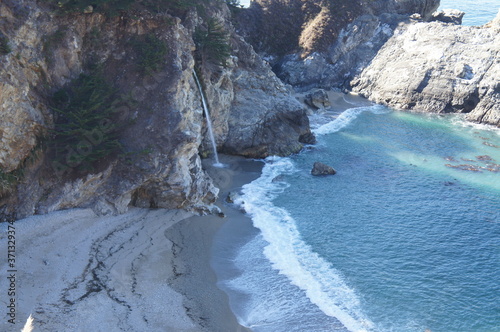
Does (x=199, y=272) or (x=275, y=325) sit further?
(x=199, y=272)

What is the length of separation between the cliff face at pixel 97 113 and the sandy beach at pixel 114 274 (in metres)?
1.14

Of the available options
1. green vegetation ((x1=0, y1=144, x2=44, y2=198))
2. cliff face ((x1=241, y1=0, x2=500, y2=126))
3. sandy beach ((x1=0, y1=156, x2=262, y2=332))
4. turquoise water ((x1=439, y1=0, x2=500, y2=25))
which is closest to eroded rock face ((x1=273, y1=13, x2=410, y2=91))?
cliff face ((x1=241, y1=0, x2=500, y2=126))

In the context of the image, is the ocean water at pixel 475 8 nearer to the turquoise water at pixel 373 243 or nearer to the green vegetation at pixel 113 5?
the turquoise water at pixel 373 243

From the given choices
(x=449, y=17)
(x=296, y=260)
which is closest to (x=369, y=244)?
(x=296, y=260)

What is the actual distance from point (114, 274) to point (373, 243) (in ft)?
37.2

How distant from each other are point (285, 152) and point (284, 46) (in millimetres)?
25752

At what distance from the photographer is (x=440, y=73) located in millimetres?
43938

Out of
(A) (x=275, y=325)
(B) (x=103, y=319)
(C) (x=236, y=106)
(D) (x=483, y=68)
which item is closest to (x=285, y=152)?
(C) (x=236, y=106)

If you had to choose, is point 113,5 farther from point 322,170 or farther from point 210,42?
point 322,170

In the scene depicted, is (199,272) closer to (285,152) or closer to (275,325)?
(275,325)

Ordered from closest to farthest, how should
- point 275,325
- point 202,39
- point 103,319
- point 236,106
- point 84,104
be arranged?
point 103,319 < point 275,325 < point 84,104 < point 202,39 < point 236,106

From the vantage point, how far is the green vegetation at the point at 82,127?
58.8 ft

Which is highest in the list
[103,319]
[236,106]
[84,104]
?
[84,104]

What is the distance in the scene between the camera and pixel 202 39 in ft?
86.7
